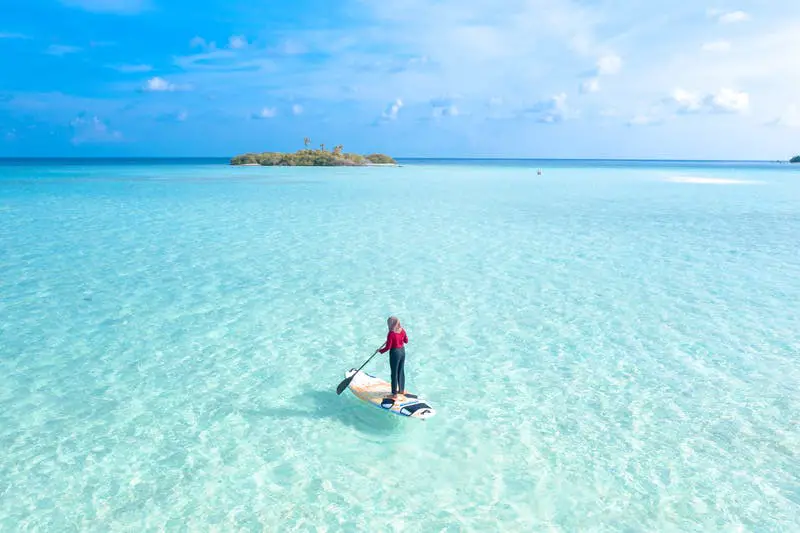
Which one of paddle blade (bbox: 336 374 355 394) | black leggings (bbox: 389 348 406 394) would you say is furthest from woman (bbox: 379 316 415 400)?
paddle blade (bbox: 336 374 355 394)

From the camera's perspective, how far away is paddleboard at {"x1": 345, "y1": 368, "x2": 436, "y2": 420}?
9609 millimetres

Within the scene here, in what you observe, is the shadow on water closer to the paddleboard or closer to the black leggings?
the paddleboard

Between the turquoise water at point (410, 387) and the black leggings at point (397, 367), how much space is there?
23.1 inches

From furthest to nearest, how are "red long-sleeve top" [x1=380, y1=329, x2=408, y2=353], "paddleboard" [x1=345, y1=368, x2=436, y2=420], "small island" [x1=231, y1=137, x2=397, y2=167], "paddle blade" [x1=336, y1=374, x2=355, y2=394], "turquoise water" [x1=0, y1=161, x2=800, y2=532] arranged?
"small island" [x1=231, y1=137, x2=397, y2=167]
"paddle blade" [x1=336, y1=374, x2=355, y2=394]
"red long-sleeve top" [x1=380, y1=329, x2=408, y2=353]
"paddleboard" [x1=345, y1=368, x2=436, y2=420]
"turquoise water" [x1=0, y1=161, x2=800, y2=532]

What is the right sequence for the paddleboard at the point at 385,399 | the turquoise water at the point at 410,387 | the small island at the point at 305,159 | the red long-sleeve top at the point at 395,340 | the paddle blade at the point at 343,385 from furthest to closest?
the small island at the point at 305,159, the paddle blade at the point at 343,385, the red long-sleeve top at the point at 395,340, the paddleboard at the point at 385,399, the turquoise water at the point at 410,387

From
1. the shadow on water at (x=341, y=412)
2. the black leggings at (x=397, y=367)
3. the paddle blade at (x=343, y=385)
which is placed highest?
the black leggings at (x=397, y=367)

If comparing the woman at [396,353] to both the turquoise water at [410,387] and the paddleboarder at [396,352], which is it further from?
the turquoise water at [410,387]

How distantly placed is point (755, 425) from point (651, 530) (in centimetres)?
407

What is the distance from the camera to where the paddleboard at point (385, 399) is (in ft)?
31.5

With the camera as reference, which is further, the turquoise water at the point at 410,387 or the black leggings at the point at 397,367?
the black leggings at the point at 397,367

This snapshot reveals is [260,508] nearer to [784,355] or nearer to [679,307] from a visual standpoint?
[784,355]

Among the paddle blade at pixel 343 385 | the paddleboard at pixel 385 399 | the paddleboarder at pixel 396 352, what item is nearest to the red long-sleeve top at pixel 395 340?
the paddleboarder at pixel 396 352

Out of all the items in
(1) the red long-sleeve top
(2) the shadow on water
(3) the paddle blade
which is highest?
(1) the red long-sleeve top

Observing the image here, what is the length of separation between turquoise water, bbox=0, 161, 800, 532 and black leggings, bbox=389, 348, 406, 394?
23.1 inches
